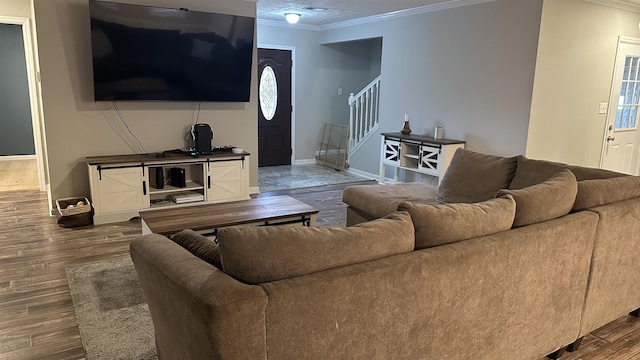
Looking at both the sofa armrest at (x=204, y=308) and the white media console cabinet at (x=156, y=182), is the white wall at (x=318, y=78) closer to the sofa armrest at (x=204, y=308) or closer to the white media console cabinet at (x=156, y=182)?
the white media console cabinet at (x=156, y=182)

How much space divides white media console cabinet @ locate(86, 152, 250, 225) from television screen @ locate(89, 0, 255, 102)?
28.1 inches

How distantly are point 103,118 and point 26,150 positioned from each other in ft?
14.6

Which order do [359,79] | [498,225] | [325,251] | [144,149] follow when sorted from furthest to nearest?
[359,79], [144,149], [498,225], [325,251]

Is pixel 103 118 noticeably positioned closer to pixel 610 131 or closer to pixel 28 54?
pixel 28 54

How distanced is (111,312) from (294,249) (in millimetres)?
1830

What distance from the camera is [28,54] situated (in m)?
5.36

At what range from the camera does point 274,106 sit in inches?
306

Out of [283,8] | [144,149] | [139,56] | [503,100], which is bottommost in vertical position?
[144,149]

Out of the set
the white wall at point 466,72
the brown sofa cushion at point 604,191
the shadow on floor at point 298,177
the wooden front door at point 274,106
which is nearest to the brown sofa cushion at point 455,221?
the brown sofa cushion at point 604,191

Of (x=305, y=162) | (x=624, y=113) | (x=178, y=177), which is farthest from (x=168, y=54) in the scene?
(x=624, y=113)

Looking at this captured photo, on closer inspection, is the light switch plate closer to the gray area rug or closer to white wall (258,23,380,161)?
white wall (258,23,380,161)

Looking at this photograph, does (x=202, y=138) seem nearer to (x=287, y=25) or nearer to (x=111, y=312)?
(x=111, y=312)

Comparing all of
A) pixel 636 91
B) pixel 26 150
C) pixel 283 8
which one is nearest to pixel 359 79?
pixel 283 8

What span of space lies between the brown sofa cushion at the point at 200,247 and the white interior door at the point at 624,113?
5882mm
